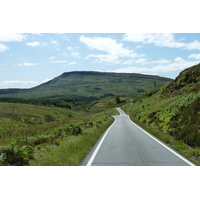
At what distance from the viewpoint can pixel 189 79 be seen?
5969 cm

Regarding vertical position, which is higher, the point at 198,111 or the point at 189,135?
the point at 198,111

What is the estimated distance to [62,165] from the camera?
861 centimetres

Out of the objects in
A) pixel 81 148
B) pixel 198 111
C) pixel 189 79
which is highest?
pixel 189 79
